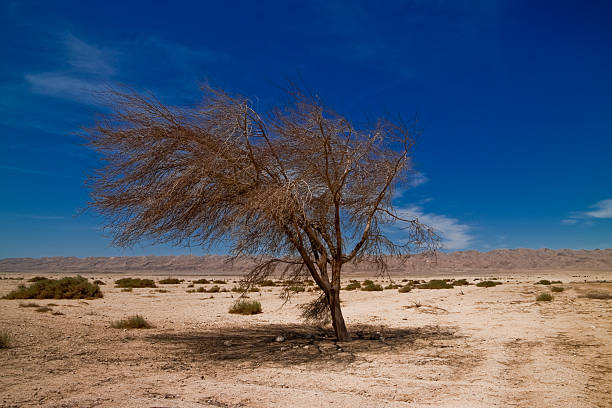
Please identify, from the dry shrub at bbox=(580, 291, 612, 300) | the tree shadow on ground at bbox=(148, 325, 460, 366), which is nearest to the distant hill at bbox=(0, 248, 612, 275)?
the dry shrub at bbox=(580, 291, 612, 300)

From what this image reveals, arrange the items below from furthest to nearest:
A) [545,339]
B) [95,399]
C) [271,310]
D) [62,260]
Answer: [62,260] < [271,310] < [545,339] < [95,399]

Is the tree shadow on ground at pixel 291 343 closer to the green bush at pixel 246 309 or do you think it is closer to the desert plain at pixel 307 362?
the desert plain at pixel 307 362

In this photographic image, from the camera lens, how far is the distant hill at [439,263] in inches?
4466

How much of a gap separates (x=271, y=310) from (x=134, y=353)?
13017 millimetres

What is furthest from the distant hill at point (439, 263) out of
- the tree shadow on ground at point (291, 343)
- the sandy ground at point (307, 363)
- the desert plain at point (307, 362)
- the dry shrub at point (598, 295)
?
the tree shadow on ground at point (291, 343)

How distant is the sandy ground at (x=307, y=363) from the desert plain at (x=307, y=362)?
0.03 metres

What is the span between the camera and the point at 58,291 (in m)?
25.0

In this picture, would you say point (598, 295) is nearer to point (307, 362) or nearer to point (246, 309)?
point (246, 309)

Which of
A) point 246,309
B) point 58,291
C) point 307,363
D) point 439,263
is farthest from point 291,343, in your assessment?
point 439,263

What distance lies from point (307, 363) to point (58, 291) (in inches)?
814

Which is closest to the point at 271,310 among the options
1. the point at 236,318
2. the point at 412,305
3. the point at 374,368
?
the point at 236,318

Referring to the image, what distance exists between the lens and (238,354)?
10.6 meters

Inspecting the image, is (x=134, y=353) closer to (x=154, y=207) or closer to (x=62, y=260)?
(x=154, y=207)

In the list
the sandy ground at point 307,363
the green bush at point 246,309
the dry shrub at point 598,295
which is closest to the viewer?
the sandy ground at point 307,363
